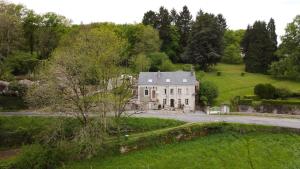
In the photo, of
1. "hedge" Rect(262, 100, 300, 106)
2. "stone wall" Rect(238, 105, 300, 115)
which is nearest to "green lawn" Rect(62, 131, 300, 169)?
"stone wall" Rect(238, 105, 300, 115)

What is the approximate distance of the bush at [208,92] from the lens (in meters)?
51.1

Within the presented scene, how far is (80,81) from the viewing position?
118ft

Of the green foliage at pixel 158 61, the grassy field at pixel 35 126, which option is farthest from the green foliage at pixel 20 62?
the green foliage at pixel 158 61

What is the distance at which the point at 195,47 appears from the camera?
67188 millimetres

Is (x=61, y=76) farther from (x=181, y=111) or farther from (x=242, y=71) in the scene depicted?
(x=242, y=71)

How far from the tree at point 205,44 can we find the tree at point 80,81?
28490mm

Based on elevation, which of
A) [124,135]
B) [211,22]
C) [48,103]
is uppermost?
[211,22]

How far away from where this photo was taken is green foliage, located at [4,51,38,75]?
189 ft

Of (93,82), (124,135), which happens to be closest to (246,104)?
(124,135)

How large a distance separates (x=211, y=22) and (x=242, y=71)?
1045 cm

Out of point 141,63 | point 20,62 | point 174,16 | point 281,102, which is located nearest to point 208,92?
point 281,102

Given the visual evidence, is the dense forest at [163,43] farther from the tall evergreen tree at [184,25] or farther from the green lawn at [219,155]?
the green lawn at [219,155]

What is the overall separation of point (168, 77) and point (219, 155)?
18.9m

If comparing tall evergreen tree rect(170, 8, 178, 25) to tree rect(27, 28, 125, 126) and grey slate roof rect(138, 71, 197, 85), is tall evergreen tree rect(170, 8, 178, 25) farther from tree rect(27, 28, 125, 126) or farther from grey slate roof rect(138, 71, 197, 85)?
tree rect(27, 28, 125, 126)
